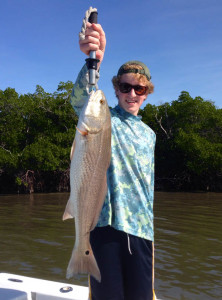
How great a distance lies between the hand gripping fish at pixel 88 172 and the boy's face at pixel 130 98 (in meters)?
0.63

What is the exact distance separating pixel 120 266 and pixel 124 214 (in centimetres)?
35

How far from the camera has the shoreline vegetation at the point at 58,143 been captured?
2697 cm

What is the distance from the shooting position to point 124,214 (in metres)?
2.24

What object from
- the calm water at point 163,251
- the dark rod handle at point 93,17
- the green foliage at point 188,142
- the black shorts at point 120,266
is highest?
the green foliage at point 188,142

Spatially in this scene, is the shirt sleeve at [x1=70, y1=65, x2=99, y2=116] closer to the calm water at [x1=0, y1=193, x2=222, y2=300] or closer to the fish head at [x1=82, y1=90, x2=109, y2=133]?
the fish head at [x1=82, y1=90, x2=109, y2=133]

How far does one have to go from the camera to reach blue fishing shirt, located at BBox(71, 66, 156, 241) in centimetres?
224

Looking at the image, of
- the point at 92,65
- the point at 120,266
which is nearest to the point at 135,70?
the point at 92,65

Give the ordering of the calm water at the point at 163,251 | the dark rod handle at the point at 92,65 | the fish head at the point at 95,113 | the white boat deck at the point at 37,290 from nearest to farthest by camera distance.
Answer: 1. the fish head at the point at 95,113
2. the dark rod handle at the point at 92,65
3. the white boat deck at the point at 37,290
4. the calm water at the point at 163,251

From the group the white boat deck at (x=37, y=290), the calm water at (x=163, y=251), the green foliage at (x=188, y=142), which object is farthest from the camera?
the green foliage at (x=188, y=142)

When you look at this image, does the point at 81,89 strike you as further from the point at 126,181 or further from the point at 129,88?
the point at 126,181

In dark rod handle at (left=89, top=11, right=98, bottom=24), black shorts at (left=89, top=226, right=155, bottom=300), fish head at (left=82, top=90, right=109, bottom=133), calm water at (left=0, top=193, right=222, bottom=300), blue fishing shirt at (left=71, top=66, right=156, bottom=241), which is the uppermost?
dark rod handle at (left=89, top=11, right=98, bottom=24)

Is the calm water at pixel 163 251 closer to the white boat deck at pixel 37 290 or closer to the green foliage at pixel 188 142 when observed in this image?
the white boat deck at pixel 37 290

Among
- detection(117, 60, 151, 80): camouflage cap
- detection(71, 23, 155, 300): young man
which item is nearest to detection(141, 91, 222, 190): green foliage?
detection(117, 60, 151, 80): camouflage cap

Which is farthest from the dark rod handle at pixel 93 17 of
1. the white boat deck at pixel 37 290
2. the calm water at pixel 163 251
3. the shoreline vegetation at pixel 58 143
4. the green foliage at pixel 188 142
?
the green foliage at pixel 188 142
